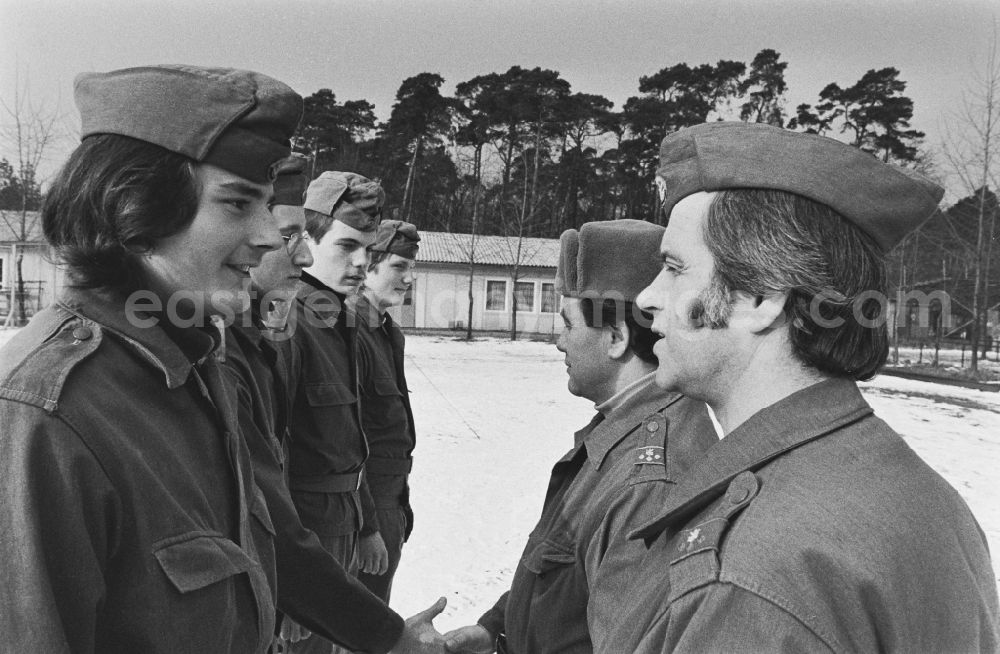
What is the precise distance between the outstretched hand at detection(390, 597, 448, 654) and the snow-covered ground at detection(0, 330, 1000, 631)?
66.2 inches

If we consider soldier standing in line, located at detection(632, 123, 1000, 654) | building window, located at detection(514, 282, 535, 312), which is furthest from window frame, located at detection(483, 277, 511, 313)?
soldier standing in line, located at detection(632, 123, 1000, 654)

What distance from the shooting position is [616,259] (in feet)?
8.92

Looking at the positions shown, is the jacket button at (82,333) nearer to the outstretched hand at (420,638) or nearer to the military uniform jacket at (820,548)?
the military uniform jacket at (820,548)

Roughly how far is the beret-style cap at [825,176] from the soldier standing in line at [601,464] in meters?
0.46

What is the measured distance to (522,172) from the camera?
51156 mm

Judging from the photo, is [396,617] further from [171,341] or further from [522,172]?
[522,172]

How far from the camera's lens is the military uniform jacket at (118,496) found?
1203 millimetres

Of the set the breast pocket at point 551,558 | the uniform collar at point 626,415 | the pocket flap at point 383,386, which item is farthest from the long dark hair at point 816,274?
the pocket flap at point 383,386

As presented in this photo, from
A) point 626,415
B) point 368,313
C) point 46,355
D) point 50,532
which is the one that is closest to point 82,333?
point 46,355

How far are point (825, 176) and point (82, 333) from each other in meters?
1.47

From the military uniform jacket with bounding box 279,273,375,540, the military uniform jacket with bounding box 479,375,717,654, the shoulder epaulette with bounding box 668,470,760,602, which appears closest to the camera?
the shoulder epaulette with bounding box 668,470,760,602

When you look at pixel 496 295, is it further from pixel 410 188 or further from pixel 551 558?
pixel 551 558

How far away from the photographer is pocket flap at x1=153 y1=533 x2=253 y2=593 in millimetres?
1392

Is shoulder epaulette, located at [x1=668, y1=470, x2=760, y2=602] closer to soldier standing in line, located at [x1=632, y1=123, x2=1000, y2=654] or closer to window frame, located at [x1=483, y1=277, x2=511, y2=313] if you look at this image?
soldier standing in line, located at [x1=632, y1=123, x2=1000, y2=654]
